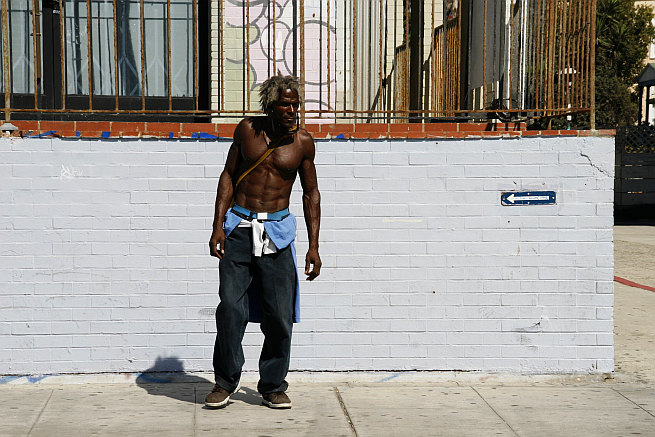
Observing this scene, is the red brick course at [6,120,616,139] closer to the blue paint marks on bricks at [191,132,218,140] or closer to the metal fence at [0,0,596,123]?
the blue paint marks on bricks at [191,132,218,140]

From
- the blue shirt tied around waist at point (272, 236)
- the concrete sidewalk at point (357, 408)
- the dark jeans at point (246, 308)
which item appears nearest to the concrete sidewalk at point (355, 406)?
the concrete sidewalk at point (357, 408)

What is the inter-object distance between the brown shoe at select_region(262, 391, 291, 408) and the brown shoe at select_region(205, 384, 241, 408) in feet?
0.78

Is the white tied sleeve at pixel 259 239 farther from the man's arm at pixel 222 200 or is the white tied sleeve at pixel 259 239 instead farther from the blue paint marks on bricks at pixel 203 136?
the blue paint marks on bricks at pixel 203 136

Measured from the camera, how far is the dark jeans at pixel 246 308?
5.39 meters

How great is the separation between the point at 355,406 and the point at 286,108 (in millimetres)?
1846

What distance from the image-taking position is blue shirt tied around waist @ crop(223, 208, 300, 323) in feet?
17.7

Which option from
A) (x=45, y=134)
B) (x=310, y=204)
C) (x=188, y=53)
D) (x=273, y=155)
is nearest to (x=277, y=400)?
(x=310, y=204)

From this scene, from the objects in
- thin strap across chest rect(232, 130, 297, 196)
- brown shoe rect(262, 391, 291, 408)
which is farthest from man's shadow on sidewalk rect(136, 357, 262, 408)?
thin strap across chest rect(232, 130, 297, 196)

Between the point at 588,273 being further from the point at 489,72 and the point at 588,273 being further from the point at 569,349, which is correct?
the point at 489,72

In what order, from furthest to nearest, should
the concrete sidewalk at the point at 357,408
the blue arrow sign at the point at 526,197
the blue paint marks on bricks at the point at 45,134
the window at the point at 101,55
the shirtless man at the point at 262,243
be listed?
the window at the point at 101,55, the blue arrow sign at the point at 526,197, the blue paint marks on bricks at the point at 45,134, the shirtless man at the point at 262,243, the concrete sidewalk at the point at 357,408

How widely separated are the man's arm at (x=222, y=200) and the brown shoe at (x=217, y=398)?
2.62 feet

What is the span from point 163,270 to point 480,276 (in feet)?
7.00

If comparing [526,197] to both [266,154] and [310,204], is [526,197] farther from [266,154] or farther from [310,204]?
[266,154]

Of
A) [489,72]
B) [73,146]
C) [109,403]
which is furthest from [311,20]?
[109,403]
